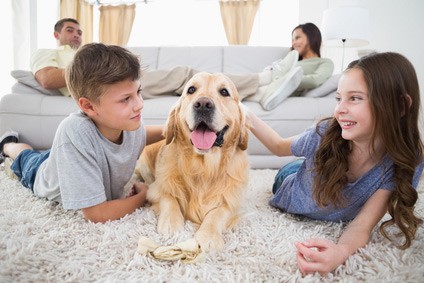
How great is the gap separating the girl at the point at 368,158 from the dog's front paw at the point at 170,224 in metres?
0.52

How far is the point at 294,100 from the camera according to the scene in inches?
109

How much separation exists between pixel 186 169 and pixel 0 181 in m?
1.36

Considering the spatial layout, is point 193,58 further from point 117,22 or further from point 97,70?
point 117,22

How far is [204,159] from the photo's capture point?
4.69 feet

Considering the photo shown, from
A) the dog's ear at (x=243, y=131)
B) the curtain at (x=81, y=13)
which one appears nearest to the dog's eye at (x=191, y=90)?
the dog's ear at (x=243, y=131)

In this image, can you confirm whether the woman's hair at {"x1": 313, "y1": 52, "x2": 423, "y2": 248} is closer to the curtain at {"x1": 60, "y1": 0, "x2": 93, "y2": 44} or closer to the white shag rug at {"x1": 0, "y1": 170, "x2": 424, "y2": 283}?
the white shag rug at {"x1": 0, "y1": 170, "x2": 424, "y2": 283}

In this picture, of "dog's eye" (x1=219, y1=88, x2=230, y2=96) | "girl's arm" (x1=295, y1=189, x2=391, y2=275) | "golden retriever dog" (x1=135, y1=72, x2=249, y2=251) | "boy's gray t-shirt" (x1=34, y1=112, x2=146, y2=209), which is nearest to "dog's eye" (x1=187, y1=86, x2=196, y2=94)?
"golden retriever dog" (x1=135, y1=72, x2=249, y2=251)

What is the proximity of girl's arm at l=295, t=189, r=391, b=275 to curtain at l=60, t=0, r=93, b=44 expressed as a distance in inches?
285

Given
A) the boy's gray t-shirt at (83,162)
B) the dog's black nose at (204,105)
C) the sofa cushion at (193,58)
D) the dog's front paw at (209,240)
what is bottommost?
the dog's front paw at (209,240)

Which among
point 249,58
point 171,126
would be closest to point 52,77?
point 171,126

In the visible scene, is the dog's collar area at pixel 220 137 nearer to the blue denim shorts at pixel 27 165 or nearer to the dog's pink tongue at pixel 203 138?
the dog's pink tongue at pixel 203 138

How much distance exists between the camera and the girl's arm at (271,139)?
154 centimetres

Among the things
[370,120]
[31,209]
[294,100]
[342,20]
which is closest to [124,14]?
[342,20]

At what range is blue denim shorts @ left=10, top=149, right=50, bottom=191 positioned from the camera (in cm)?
175
